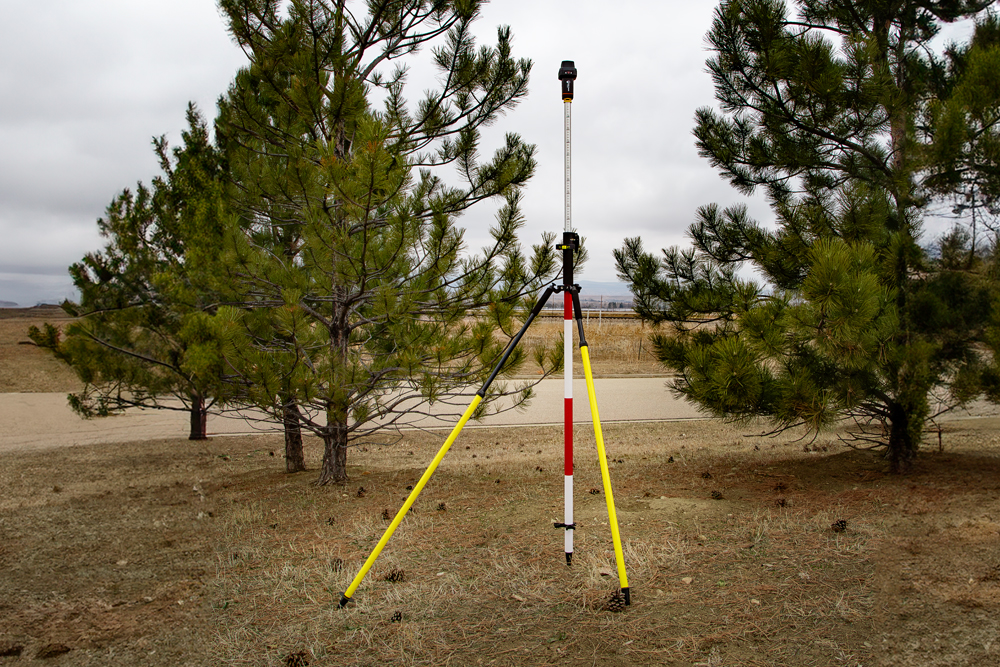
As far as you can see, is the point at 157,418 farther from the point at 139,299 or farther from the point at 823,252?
the point at 823,252

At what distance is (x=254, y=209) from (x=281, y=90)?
1.24 meters

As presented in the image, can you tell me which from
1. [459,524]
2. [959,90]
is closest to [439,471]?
[459,524]

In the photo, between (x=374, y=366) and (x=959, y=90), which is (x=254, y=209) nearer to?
(x=374, y=366)

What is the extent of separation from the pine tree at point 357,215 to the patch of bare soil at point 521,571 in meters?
1.07

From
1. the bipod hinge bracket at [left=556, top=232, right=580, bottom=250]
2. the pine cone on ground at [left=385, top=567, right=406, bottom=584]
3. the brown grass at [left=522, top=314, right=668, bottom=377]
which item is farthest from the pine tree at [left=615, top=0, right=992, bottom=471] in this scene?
the brown grass at [left=522, top=314, right=668, bottom=377]

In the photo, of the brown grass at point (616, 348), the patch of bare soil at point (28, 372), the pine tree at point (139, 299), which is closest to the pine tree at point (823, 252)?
the pine tree at point (139, 299)

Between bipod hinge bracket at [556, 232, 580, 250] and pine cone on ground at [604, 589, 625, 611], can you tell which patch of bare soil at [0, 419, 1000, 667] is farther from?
bipod hinge bracket at [556, 232, 580, 250]

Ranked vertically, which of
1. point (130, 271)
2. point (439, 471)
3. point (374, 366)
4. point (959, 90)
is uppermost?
point (959, 90)

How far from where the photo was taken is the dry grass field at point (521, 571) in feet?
9.73

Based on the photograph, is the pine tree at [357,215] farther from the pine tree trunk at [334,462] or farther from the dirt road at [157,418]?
the dirt road at [157,418]

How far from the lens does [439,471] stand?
7.34m

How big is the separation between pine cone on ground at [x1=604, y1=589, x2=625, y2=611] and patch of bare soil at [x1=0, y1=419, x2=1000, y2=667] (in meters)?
0.04

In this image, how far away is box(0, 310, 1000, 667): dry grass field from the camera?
2.97 meters

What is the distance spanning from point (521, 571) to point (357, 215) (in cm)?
270
